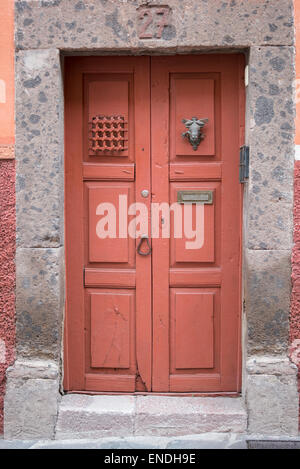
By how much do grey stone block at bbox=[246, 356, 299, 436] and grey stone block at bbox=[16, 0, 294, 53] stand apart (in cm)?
196

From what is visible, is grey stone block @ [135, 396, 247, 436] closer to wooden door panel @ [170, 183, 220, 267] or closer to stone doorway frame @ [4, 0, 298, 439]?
stone doorway frame @ [4, 0, 298, 439]

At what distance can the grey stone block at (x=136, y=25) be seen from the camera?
315cm

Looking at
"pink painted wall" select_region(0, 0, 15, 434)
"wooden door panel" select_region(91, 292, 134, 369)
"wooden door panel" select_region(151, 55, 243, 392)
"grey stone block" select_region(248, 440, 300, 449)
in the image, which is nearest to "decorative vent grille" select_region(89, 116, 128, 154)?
"wooden door panel" select_region(151, 55, 243, 392)

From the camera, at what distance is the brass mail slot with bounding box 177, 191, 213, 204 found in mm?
3418

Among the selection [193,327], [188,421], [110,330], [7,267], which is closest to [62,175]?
[7,267]

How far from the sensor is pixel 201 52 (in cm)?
329

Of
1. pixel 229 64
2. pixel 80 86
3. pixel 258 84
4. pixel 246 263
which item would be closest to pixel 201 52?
pixel 229 64

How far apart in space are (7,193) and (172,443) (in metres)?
1.82

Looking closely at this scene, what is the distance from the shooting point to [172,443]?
3201mm

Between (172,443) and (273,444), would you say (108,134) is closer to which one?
(172,443)

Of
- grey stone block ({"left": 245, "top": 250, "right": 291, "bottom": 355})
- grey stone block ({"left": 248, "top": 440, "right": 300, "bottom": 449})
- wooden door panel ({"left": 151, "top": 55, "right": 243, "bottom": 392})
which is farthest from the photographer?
wooden door panel ({"left": 151, "top": 55, "right": 243, "bottom": 392})

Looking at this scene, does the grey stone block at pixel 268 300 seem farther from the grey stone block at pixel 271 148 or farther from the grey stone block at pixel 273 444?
the grey stone block at pixel 273 444

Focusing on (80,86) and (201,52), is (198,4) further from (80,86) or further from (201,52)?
(80,86)

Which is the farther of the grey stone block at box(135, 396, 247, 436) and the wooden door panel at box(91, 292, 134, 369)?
the wooden door panel at box(91, 292, 134, 369)
